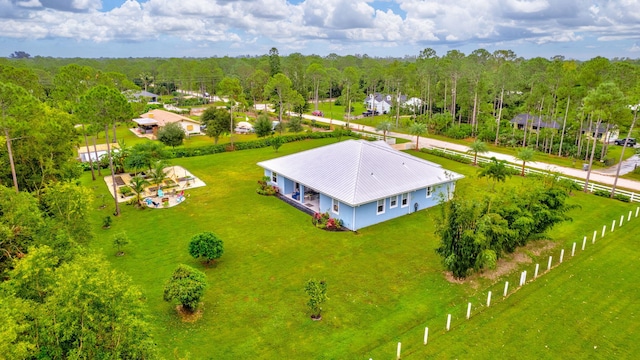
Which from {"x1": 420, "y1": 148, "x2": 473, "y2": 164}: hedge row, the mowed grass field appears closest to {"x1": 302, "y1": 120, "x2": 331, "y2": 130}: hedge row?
{"x1": 420, "y1": 148, "x2": 473, "y2": 164}: hedge row

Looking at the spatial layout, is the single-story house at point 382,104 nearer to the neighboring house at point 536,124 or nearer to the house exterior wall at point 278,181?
the neighboring house at point 536,124

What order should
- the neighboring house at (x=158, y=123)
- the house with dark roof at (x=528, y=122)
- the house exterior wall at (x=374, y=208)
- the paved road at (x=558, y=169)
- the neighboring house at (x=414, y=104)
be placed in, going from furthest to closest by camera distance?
Result: the neighboring house at (x=414, y=104)
the neighboring house at (x=158, y=123)
the house with dark roof at (x=528, y=122)
the paved road at (x=558, y=169)
the house exterior wall at (x=374, y=208)

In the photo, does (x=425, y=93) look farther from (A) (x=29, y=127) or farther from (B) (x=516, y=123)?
(A) (x=29, y=127)

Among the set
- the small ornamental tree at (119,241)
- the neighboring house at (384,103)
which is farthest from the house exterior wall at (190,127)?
the small ornamental tree at (119,241)

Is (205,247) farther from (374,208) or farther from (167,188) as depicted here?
(167,188)

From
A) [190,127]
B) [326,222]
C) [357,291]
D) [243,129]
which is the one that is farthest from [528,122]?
[357,291]

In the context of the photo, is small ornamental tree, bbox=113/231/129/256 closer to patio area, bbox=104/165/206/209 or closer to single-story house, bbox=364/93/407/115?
patio area, bbox=104/165/206/209

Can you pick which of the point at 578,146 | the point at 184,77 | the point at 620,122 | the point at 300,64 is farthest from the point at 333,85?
the point at 620,122
